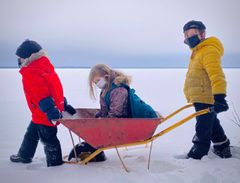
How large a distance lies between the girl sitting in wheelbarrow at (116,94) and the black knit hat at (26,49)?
0.71 m

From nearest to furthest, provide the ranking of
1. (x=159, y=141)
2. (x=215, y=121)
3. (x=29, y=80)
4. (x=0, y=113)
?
(x=29, y=80)
(x=215, y=121)
(x=159, y=141)
(x=0, y=113)

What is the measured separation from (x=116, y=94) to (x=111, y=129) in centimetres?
46

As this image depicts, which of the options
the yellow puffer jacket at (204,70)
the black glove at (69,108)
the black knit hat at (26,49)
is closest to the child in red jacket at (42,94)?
the black knit hat at (26,49)

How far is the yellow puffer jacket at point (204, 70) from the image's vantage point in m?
3.31

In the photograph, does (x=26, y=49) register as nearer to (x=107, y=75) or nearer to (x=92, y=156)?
(x=107, y=75)

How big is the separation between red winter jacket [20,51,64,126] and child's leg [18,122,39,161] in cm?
22

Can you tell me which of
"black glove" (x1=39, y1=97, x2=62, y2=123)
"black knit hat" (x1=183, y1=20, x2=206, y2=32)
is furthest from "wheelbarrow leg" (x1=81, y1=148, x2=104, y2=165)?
"black knit hat" (x1=183, y1=20, x2=206, y2=32)

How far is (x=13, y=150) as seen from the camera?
14.2 ft

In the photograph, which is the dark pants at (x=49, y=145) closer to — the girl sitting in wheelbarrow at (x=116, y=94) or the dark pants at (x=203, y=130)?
the girl sitting in wheelbarrow at (x=116, y=94)

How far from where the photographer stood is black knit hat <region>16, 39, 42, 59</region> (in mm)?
3494

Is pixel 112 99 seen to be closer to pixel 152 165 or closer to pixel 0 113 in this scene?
pixel 152 165

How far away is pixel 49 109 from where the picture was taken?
3338 mm

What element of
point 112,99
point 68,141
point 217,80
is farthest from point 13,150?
point 217,80

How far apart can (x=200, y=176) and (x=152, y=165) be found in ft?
1.95
